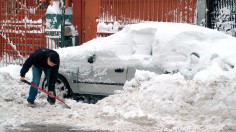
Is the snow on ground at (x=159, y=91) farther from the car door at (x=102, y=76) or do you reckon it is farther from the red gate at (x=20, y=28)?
the red gate at (x=20, y=28)

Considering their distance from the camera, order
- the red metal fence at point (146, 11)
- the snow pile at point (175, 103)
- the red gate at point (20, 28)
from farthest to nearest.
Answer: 1. the red gate at point (20, 28)
2. the red metal fence at point (146, 11)
3. the snow pile at point (175, 103)

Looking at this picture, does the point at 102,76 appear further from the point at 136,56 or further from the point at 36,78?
the point at 36,78

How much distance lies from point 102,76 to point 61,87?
1.02 metres

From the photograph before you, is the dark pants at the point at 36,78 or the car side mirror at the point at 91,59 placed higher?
the car side mirror at the point at 91,59

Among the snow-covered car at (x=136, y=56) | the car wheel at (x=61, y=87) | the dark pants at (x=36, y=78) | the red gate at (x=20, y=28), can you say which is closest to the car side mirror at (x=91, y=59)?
the snow-covered car at (x=136, y=56)

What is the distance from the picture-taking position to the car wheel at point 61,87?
858 centimetres

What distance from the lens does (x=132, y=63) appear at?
8039 mm

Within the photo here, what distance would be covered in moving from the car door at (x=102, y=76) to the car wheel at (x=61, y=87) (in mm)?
310

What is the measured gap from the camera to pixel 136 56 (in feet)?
26.5

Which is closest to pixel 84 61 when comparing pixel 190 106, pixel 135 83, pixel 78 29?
pixel 135 83

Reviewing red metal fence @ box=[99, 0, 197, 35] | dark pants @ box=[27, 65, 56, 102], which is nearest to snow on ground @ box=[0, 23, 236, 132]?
dark pants @ box=[27, 65, 56, 102]

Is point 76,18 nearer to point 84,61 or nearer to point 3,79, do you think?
Answer: point 3,79

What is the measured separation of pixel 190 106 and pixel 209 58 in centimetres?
106

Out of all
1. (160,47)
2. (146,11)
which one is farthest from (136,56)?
(146,11)
